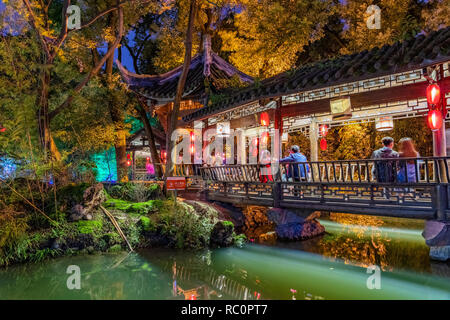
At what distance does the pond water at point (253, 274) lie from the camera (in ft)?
17.1

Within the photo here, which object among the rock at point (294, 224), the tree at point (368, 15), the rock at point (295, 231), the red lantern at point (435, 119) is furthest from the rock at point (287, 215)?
the tree at point (368, 15)

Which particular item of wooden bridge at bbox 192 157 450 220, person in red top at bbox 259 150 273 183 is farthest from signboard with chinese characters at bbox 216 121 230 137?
person in red top at bbox 259 150 273 183

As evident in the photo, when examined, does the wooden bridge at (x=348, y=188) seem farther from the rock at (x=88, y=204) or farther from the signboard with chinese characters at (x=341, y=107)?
the rock at (x=88, y=204)

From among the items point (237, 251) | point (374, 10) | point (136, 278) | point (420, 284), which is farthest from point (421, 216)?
point (374, 10)

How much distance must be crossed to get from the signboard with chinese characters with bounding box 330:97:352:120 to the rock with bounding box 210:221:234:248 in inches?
161

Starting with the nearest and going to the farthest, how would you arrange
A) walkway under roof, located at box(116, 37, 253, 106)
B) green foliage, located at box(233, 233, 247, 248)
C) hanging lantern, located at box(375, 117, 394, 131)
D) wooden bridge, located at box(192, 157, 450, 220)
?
wooden bridge, located at box(192, 157, 450, 220)
green foliage, located at box(233, 233, 247, 248)
hanging lantern, located at box(375, 117, 394, 131)
walkway under roof, located at box(116, 37, 253, 106)

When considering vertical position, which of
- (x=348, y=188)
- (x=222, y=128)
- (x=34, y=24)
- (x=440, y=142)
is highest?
(x=34, y=24)

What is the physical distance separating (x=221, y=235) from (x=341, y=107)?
450 centimetres

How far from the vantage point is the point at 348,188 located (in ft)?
23.0

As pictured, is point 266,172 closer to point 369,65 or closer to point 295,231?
point 295,231

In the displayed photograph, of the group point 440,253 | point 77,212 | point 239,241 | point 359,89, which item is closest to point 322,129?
point 359,89

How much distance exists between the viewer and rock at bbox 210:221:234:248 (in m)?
8.16

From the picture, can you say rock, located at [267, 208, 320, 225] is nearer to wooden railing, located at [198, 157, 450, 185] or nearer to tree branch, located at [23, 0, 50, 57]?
wooden railing, located at [198, 157, 450, 185]

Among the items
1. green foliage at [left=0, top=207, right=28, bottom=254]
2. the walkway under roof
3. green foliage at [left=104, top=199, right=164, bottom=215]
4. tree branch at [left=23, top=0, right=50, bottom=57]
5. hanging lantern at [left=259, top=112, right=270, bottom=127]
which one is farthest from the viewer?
the walkway under roof
